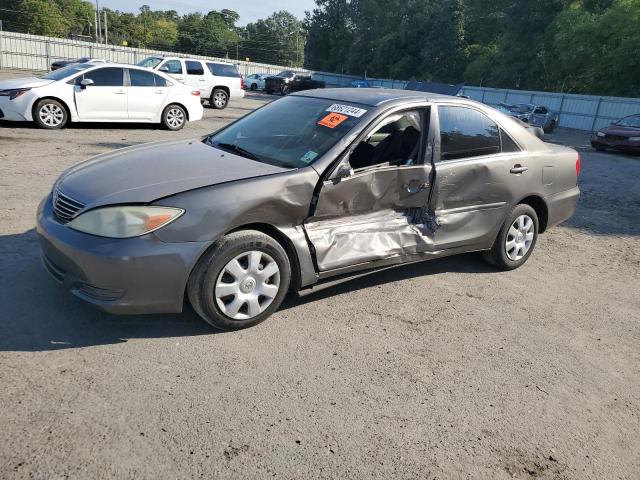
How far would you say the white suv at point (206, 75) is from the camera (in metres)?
17.7

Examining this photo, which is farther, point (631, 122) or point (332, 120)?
point (631, 122)

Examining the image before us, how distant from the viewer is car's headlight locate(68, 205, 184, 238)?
3.15 m

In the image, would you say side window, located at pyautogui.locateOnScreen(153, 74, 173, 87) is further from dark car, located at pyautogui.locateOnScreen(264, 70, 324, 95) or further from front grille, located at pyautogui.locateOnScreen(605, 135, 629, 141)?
dark car, located at pyautogui.locateOnScreen(264, 70, 324, 95)

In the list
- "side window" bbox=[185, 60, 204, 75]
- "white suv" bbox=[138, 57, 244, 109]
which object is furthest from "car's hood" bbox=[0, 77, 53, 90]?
"side window" bbox=[185, 60, 204, 75]

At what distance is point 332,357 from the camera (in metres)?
3.40

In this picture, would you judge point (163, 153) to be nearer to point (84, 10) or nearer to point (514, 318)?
point (514, 318)

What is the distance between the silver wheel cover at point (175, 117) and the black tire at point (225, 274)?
32.4 ft

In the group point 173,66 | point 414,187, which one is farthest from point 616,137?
point 414,187

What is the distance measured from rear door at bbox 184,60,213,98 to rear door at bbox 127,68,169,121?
632 cm

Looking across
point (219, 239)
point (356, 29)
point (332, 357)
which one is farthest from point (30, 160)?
point (356, 29)

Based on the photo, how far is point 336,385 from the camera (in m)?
3.10

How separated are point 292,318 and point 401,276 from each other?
4.59 ft

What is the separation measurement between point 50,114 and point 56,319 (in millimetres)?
8603

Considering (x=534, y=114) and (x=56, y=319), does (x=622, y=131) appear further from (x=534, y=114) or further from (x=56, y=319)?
(x=56, y=319)
